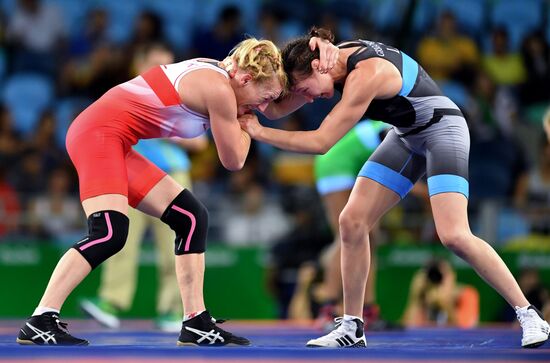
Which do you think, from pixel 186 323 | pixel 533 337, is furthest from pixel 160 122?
pixel 533 337

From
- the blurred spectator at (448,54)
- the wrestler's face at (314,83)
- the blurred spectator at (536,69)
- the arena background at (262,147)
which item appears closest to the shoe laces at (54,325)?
the wrestler's face at (314,83)

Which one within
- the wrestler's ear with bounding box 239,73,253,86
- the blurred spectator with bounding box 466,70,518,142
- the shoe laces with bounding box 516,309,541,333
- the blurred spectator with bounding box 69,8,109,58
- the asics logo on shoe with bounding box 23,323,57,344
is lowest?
the asics logo on shoe with bounding box 23,323,57,344

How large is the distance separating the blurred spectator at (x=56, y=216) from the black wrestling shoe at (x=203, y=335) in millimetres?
4743

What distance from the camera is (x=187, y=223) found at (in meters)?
5.29

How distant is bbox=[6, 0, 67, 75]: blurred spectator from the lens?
40.2 feet

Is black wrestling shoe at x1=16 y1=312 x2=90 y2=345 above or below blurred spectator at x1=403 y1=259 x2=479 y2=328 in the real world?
below

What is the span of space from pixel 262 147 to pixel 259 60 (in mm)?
6714

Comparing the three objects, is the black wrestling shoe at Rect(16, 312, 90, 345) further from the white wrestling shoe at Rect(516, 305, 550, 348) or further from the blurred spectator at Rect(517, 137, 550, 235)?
the blurred spectator at Rect(517, 137, 550, 235)

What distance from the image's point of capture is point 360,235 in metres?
5.40

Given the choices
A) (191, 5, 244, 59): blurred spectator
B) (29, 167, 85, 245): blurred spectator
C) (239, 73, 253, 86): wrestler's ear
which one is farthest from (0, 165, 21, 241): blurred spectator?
(239, 73, 253, 86): wrestler's ear

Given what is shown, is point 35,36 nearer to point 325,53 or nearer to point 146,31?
point 146,31

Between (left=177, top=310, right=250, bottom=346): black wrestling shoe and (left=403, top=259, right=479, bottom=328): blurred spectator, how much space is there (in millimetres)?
3846

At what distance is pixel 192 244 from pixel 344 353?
3.55ft

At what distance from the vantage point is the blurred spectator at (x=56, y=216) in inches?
388
